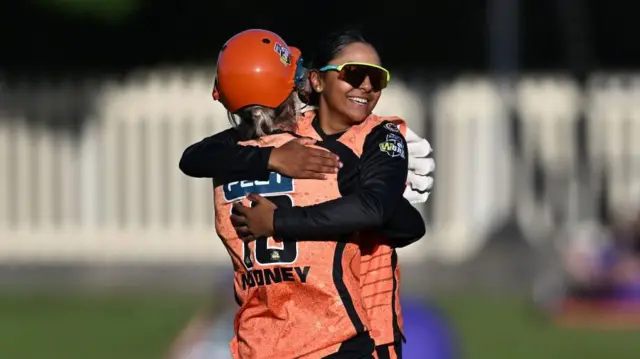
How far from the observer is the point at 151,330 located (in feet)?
57.1

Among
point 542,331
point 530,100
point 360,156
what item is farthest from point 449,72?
point 360,156

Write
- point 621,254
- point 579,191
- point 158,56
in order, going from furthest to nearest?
point 158,56 < point 579,191 < point 621,254

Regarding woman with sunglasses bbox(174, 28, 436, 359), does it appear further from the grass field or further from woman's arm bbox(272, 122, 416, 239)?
the grass field

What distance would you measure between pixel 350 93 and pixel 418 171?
1.32 feet

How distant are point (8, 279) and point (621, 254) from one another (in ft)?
27.0

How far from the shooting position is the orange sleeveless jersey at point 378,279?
5.39 m

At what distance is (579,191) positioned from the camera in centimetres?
2170

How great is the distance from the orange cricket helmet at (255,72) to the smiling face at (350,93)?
14 cm

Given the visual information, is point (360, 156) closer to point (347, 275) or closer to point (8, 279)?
point (347, 275)

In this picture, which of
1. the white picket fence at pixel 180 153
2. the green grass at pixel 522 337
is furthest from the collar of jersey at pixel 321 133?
the white picket fence at pixel 180 153

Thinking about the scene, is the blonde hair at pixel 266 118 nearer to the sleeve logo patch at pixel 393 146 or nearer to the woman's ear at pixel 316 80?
the woman's ear at pixel 316 80

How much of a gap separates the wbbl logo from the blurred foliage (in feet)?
51.4

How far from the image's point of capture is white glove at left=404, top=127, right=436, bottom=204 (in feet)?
18.3

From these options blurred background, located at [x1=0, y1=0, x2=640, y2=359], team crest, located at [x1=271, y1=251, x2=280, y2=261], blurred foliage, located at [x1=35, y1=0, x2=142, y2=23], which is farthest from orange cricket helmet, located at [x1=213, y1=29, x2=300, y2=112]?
blurred foliage, located at [x1=35, y1=0, x2=142, y2=23]
